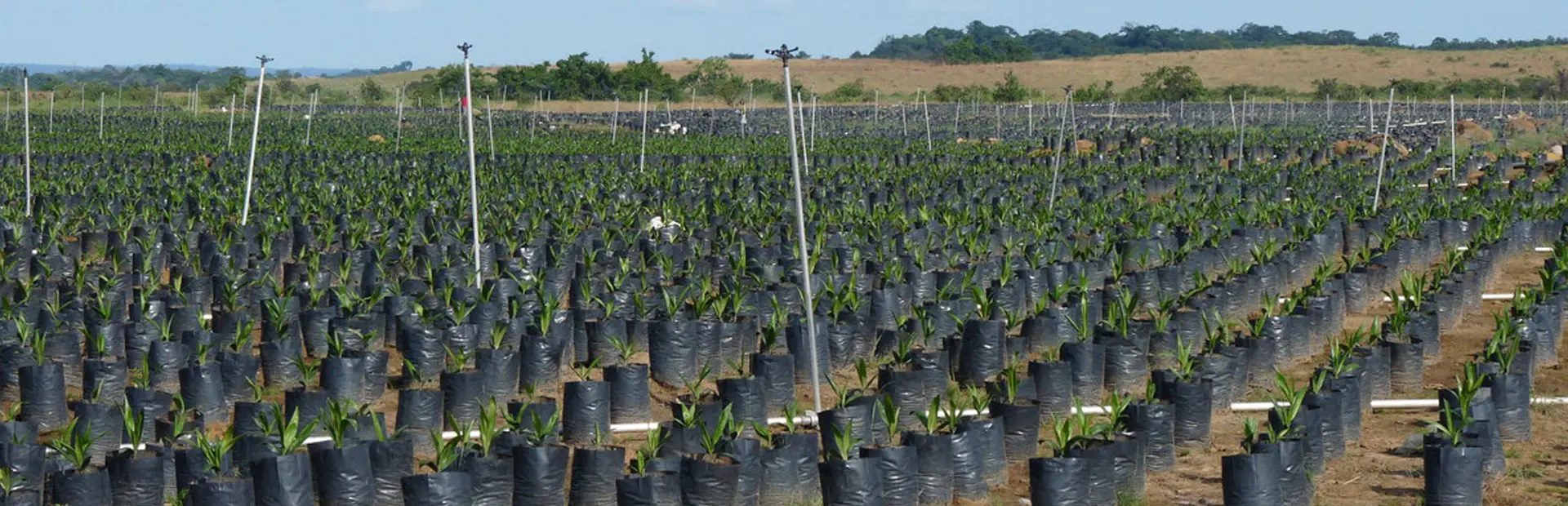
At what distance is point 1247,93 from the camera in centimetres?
8944

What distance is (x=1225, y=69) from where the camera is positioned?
114 m

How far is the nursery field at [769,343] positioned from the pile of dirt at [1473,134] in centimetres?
1341

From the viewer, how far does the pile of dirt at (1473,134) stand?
4022 cm

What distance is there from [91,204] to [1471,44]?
197 meters

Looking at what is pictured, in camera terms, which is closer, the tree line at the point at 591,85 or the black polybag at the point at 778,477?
the black polybag at the point at 778,477

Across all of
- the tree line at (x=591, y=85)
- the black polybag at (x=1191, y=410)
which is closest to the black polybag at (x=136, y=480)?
the black polybag at (x=1191, y=410)

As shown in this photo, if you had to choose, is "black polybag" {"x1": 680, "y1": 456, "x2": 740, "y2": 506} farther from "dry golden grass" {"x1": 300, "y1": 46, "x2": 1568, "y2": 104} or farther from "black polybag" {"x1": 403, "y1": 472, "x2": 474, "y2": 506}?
"dry golden grass" {"x1": 300, "y1": 46, "x2": 1568, "y2": 104}

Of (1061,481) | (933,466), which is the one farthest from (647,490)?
(1061,481)

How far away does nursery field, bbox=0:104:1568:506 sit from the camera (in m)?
8.69

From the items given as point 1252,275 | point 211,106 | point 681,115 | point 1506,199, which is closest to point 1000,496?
point 1252,275

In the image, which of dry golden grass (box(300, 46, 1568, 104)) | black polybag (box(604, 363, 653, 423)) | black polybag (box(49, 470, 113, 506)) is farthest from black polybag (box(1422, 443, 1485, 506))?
dry golden grass (box(300, 46, 1568, 104))

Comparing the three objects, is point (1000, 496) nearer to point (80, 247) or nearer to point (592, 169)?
point (80, 247)

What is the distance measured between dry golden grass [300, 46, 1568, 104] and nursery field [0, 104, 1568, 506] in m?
75.5

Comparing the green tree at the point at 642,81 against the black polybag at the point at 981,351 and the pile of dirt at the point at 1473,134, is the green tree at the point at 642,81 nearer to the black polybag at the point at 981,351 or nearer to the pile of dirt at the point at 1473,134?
the pile of dirt at the point at 1473,134
